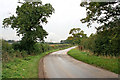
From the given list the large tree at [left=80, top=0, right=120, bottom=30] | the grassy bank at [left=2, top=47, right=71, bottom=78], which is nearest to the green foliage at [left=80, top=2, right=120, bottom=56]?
the large tree at [left=80, top=0, right=120, bottom=30]

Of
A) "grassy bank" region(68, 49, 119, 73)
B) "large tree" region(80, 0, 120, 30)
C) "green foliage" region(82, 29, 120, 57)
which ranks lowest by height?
"grassy bank" region(68, 49, 119, 73)

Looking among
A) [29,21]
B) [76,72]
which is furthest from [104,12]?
[29,21]

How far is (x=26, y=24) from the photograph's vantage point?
73.5ft

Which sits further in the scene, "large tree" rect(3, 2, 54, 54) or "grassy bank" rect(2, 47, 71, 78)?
"large tree" rect(3, 2, 54, 54)

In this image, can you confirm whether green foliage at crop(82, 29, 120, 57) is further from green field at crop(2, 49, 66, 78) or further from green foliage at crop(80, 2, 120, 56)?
green field at crop(2, 49, 66, 78)

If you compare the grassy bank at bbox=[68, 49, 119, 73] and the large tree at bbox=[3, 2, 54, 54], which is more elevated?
the large tree at bbox=[3, 2, 54, 54]

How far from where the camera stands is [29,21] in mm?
23016

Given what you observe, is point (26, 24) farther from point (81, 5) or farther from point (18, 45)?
point (81, 5)

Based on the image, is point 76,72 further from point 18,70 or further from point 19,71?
point 18,70

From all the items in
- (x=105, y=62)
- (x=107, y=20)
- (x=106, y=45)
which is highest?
(x=107, y=20)

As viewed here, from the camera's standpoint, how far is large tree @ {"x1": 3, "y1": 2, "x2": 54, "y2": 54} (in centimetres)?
2269

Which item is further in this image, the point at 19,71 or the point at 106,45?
the point at 106,45

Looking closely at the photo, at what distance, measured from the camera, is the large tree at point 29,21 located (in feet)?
74.4

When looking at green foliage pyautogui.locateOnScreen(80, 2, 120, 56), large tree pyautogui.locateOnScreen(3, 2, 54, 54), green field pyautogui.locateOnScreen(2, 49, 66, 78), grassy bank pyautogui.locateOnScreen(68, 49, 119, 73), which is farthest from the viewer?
large tree pyautogui.locateOnScreen(3, 2, 54, 54)
